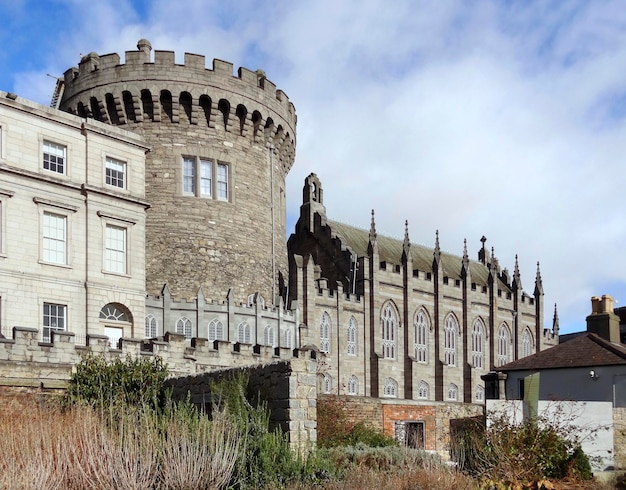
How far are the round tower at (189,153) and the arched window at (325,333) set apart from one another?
24.1 feet

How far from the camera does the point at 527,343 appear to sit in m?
62.1

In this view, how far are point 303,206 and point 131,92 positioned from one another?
1905 cm

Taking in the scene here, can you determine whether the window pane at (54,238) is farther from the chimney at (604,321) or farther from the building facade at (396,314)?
the chimney at (604,321)

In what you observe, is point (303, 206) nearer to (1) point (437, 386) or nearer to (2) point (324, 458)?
(1) point (437, 386)

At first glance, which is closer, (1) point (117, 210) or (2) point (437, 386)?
(1) point (117, 210)

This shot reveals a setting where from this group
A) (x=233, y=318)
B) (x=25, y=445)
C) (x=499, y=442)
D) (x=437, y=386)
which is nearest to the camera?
(x=25, y=445)

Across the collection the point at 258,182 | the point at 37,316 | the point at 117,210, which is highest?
the point at 258,182

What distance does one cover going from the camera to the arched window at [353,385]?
46500mm

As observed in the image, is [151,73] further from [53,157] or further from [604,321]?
[604,321]

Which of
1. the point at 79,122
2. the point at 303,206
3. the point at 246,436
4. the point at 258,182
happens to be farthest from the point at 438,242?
the point at 246,436

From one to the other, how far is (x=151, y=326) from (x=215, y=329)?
116 inches

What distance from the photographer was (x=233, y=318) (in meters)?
35.7

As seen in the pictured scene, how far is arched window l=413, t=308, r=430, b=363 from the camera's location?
52281mm

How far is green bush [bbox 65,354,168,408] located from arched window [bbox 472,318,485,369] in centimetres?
3738
